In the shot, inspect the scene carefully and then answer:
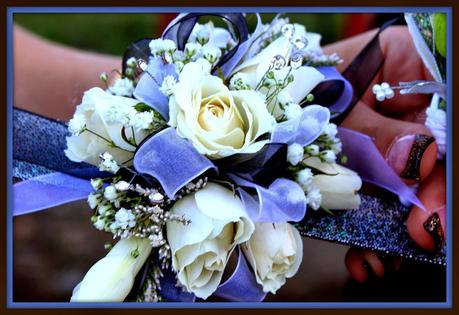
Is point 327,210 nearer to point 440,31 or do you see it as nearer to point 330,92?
point 330,92

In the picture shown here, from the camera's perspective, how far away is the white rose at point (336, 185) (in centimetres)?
85

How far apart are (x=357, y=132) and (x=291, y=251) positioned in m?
0.27

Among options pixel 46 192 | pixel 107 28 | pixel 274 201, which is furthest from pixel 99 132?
pixel 107 28

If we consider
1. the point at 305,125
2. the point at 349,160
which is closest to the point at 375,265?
the point at 349,160

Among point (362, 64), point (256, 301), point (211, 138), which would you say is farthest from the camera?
point (362, 64)

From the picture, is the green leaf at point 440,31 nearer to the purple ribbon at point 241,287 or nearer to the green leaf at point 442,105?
the green leaf at point 442,105

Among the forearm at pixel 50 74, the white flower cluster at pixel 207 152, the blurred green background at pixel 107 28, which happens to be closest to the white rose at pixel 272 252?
the white flower cluster at pixel 207 152

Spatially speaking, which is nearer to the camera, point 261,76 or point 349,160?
point 261,76

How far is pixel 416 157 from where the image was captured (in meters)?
0.89

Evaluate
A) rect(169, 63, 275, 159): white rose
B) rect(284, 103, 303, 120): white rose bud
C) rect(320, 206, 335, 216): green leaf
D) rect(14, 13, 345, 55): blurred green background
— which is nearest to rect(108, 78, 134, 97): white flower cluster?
rect(169, 63, 275, 159): white rose

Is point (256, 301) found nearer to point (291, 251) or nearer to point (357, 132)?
point (291, 251)

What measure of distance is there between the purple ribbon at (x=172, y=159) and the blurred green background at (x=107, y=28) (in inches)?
26.4

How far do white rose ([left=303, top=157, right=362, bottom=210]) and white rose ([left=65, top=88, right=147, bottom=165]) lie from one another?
0.27 meters

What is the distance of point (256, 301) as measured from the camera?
84 cm
